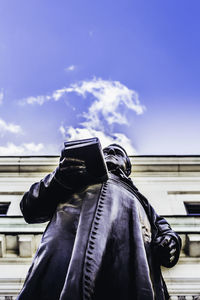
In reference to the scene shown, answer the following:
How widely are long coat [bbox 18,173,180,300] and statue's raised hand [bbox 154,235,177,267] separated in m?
0.04

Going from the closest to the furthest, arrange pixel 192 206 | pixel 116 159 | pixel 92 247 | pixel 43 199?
pixel 92 247 → pixel 43 199 → pixel 116 159 → pixel 192 206

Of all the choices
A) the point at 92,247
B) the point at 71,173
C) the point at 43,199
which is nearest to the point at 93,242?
the point at 92,247

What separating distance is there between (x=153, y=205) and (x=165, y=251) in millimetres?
9975

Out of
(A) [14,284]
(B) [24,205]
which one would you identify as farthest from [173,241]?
(A) [14,284]

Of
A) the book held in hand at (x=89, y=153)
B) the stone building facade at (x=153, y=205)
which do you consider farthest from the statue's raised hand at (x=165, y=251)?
the stone building facade at (x=153, y=205)

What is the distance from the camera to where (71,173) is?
3.31m

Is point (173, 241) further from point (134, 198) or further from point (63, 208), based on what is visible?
point (63, 208)

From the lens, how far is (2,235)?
999 cm

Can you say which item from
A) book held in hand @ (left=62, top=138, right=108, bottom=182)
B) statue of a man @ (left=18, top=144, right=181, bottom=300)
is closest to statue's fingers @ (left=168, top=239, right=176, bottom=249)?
statue of a man @ (left=18, top=144, right=181, bottom=300)

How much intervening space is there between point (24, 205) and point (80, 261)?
1.22 m

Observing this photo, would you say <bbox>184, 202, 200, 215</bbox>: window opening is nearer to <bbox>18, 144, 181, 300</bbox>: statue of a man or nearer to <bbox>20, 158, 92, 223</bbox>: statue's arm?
<bbox>18, 144, 181, 300</bbox>: statue of a man

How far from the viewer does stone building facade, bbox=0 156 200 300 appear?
29.2 ft

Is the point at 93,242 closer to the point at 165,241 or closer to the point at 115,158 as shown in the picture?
the point at 165,241

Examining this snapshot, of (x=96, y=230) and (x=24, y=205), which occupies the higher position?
(x=24, y=205)
